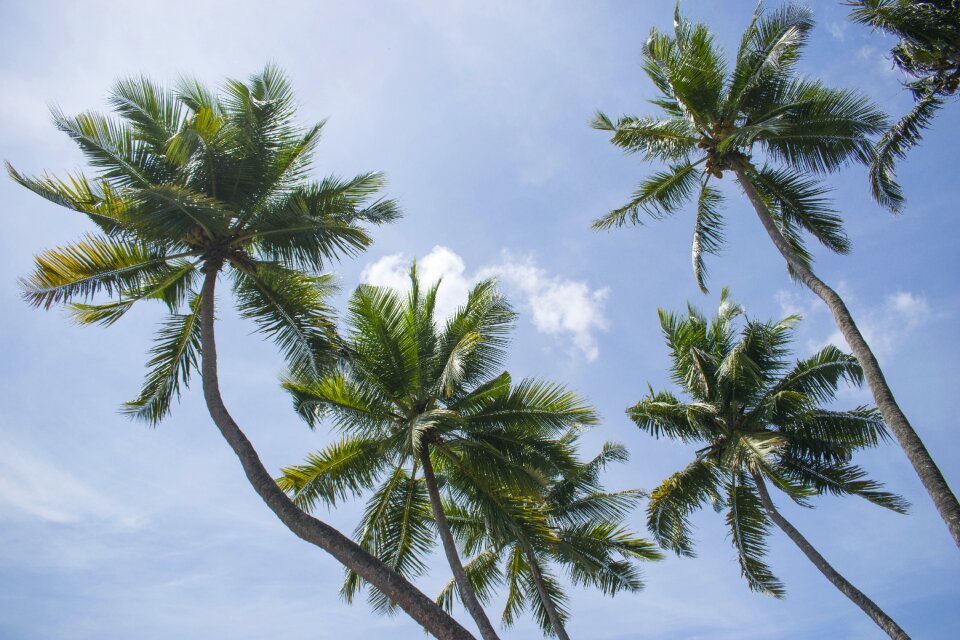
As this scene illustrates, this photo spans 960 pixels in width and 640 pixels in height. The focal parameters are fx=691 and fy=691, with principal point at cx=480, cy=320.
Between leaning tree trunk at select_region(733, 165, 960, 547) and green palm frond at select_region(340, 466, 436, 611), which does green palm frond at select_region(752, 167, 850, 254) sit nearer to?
leaning tree trunk at select_region(733, 165, 960, 547)

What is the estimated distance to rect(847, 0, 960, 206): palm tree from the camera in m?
11.6

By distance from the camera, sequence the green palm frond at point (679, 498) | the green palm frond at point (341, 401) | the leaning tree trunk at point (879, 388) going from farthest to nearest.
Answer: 1. the green palm frond at point (679, 498)
2. the green palm frond at point (341, 401)
3. the leaning tree trunk at point (879, 388)

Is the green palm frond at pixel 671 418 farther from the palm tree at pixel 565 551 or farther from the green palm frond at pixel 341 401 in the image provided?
the green palm frond at pixel 341 401

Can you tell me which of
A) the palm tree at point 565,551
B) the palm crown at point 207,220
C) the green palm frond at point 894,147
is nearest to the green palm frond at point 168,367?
the palm crown at point 207,220

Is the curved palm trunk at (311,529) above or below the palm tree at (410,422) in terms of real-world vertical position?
below

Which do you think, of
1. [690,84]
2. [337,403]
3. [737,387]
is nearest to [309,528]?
[337,403]

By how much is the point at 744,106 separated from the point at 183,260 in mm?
11739

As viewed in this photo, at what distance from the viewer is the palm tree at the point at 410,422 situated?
13.3 meters

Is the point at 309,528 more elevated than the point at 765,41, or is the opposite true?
the point at 765,41

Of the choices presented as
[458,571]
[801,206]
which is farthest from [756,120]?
[458,571]

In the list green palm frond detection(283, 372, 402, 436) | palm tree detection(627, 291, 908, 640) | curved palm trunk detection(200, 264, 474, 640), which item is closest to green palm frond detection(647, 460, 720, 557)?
palm tree detection(627, 291, 908, 640)

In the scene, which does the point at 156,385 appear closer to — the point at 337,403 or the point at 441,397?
the point at 337,403

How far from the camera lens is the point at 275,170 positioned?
12.2m

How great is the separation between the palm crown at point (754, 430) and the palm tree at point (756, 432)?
0.02 m
